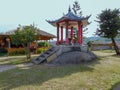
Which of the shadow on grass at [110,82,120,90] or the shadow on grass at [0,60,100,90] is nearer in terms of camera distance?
the shadow on grass at [110,82,120,90]

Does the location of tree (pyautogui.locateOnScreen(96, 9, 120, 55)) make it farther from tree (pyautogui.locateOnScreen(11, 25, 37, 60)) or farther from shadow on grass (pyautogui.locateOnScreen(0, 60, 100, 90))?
shadow on grass (pyautogui.locateOnScreen(0, 60, 100, 90))

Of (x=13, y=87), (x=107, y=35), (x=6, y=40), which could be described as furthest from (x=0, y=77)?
(x=6, y=40)

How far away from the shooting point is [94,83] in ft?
43.7

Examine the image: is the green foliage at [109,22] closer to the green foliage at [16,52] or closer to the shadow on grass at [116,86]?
the green foliage at [16,52]

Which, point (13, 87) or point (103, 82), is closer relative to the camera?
point (13, 87)

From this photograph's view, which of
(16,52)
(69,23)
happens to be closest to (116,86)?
(69,23)

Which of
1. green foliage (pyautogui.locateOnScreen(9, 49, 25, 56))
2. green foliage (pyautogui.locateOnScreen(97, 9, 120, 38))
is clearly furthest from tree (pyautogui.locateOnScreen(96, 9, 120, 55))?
green foliage (pyautogui.locateOnScreen(9, 49, 25, 56))

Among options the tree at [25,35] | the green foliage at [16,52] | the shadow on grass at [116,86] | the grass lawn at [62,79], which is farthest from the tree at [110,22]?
the shadow on grass at [116,86]

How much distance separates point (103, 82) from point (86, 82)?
96cm

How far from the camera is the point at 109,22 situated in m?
28.5

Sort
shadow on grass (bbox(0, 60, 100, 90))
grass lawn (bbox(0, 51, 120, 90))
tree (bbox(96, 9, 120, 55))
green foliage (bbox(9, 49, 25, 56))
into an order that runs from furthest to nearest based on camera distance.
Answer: green foliage (bbox(9, 49, 25, 56)), tree (bbox(96, 9, 120, 55)), shadow on grass (bbox(0, 60, 100, 90)), grass lawn (bbox(0, 51, 120, 90))

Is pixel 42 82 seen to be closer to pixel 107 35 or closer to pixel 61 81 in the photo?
pixel 61 81

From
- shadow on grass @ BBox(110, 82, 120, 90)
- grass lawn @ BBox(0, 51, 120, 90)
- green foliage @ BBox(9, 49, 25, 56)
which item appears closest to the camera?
grass lawn @ BBox(0, 51, 120, 90)

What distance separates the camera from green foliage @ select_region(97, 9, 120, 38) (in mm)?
28266
